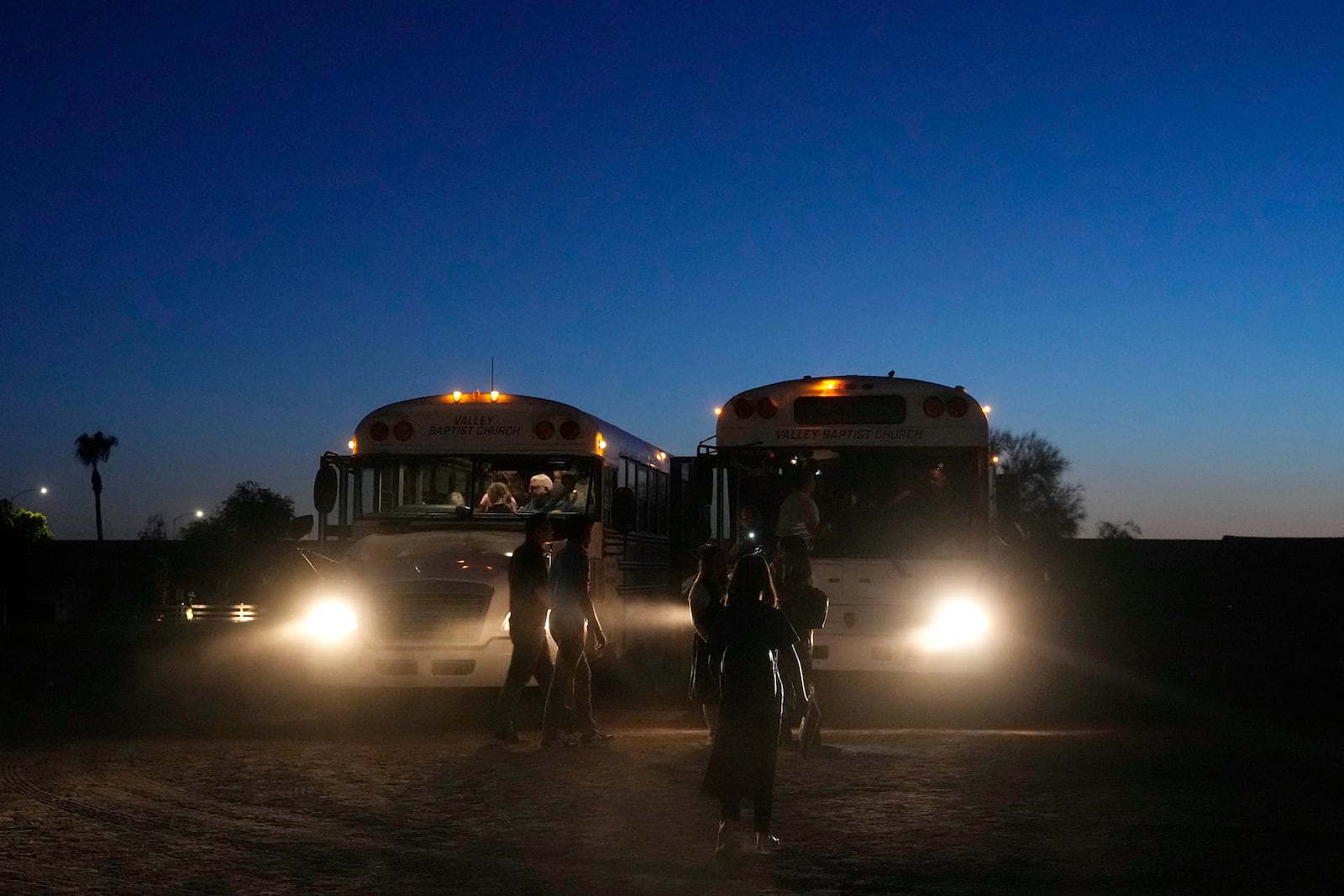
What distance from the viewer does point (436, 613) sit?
45.5ft

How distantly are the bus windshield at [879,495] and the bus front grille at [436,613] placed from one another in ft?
8.97

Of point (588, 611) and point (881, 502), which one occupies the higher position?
point (881, 502)

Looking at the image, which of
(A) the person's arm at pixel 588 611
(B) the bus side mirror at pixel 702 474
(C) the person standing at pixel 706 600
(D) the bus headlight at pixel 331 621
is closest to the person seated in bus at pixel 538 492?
(B) the bus side mirror at pixel 702 474

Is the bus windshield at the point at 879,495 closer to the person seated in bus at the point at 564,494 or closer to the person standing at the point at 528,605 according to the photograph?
the person seated in bus at the point at 564,494

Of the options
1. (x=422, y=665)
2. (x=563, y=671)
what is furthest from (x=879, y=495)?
(x=422, y=665)

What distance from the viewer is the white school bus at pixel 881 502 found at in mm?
14664

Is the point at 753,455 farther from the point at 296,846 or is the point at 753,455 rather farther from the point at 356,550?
the point at 296,846

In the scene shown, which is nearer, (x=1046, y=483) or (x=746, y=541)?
(x=746, y=541)

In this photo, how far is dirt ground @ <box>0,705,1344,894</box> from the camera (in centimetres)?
724

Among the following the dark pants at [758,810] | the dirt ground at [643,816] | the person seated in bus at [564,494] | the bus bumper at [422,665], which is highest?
the person seated in bus at [564,494]

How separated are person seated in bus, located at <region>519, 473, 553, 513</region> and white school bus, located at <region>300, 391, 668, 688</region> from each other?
0.09ft

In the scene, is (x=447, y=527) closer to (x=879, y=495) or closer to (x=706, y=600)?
(x=879, y=495)

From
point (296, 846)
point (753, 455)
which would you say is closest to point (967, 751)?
point (753, 455)

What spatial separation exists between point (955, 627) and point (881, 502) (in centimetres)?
139
